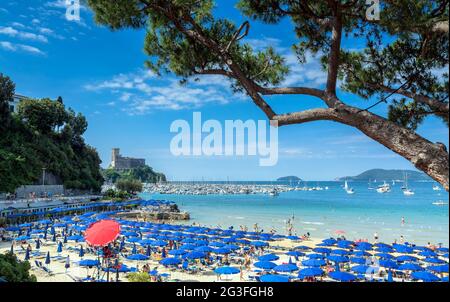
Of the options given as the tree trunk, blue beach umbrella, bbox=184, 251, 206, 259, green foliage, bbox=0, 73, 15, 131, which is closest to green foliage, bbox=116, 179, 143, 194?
green foliage, bbox=0, 73, 15, 131

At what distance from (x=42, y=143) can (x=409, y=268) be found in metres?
49.4

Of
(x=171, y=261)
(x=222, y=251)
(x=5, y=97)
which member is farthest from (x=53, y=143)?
(x=171, y=261)

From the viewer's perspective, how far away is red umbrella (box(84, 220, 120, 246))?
882 cm

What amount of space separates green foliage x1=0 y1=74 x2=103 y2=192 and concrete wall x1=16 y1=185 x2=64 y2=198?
196cm

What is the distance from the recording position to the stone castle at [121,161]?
171 m

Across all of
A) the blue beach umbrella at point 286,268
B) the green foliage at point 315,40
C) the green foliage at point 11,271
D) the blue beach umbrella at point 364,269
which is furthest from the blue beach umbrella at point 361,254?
the green foliage at point 11,271

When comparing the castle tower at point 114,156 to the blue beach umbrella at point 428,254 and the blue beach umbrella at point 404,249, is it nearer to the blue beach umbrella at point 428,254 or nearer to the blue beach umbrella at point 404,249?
the blue beach umbrella at point 404,249

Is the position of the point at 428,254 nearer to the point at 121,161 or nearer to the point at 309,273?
the point at 309,273

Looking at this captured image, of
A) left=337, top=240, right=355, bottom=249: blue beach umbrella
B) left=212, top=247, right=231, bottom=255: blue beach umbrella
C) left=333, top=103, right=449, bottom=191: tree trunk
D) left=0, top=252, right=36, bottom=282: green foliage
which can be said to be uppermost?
left=333, top=103, right=449, bottom=191: tree trunk

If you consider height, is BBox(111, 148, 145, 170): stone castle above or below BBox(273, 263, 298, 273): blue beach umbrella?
above

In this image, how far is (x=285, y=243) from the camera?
88.6 ft

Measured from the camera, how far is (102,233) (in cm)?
912

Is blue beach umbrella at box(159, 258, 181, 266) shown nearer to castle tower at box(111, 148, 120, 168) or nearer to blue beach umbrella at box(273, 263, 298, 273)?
blue beach umbrella at box(273, 263, 298, 273)

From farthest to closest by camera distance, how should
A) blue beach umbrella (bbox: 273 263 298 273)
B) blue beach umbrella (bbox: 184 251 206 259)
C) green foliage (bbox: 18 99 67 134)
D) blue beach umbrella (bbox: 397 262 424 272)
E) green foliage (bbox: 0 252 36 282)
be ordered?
green foliage (bbox: 18 99 67 134) < blue beach umbrella (bbox: 184 251 206 259) < blue beach umbrella (bbox: 397 262 424 272) < blue beach umbrella (bbox: 273 263 298 273) < green foliage (bbox: 0 252 36 282)
